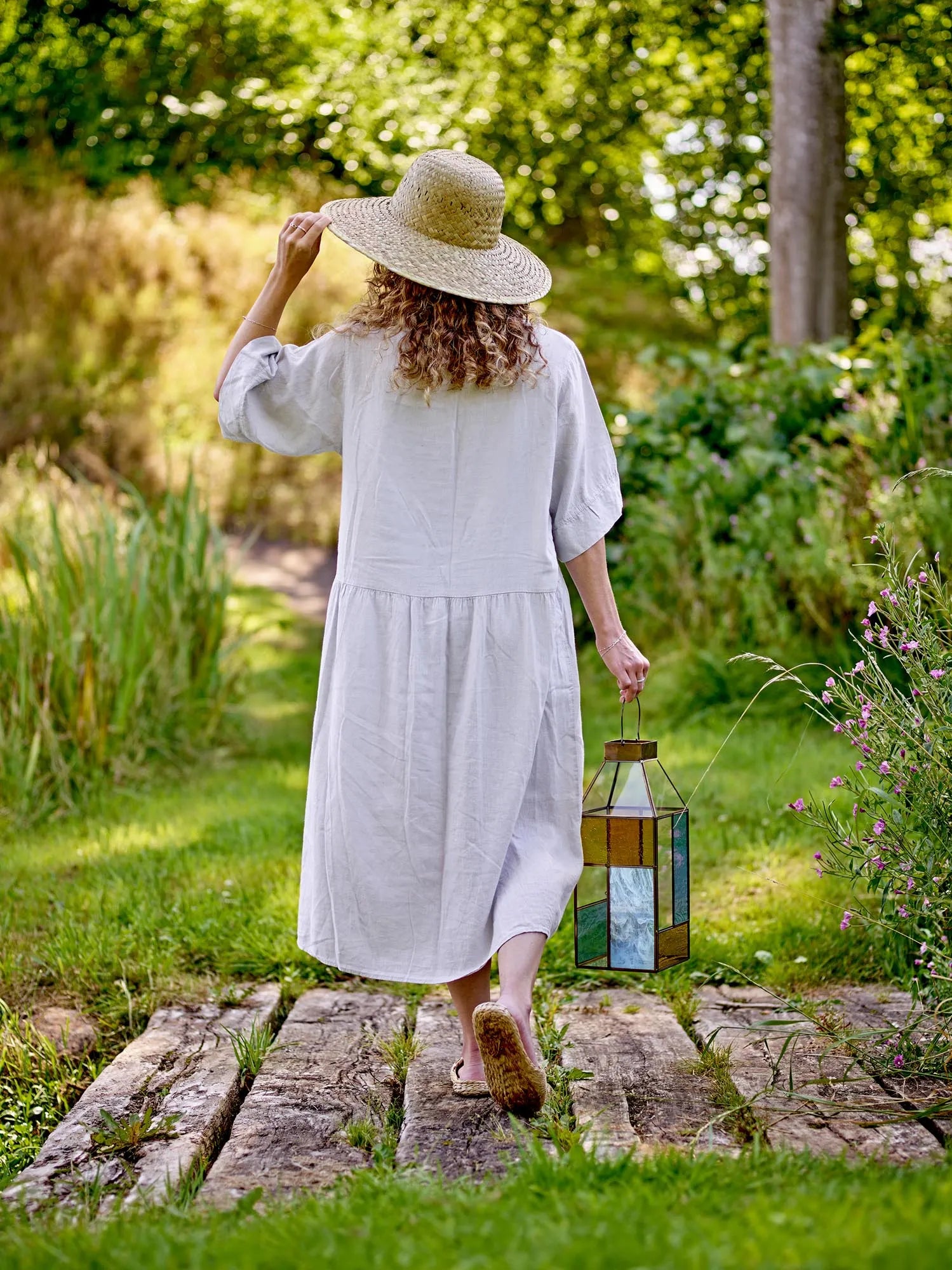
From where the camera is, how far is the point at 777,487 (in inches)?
255

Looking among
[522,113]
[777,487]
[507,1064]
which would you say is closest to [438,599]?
[507,1064]

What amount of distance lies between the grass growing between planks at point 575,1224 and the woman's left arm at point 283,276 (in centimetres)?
152

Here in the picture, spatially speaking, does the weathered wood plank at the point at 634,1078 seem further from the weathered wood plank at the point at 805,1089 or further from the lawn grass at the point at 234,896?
the lawn grass at the point at 234,896

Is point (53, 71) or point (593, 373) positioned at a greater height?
point (53, 71)

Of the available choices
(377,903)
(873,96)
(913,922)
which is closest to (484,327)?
(377,903)

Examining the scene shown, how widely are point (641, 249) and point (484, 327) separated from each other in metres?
13.5

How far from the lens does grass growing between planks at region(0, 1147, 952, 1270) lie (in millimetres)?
1596

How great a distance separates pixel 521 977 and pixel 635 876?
34 cm

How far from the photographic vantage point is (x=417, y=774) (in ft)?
8.57

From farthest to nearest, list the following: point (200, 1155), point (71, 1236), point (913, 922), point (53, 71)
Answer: point (53, 71), point (913, 922), point (200, 1155), point (71, 1236)

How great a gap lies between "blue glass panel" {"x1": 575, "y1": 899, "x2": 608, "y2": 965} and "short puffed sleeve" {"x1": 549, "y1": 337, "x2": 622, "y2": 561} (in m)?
0.76

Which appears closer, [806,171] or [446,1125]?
[446,1125]

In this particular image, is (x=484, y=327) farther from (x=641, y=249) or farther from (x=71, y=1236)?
(x=641, y=249)

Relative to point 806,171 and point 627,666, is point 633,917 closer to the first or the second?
point 627,666
